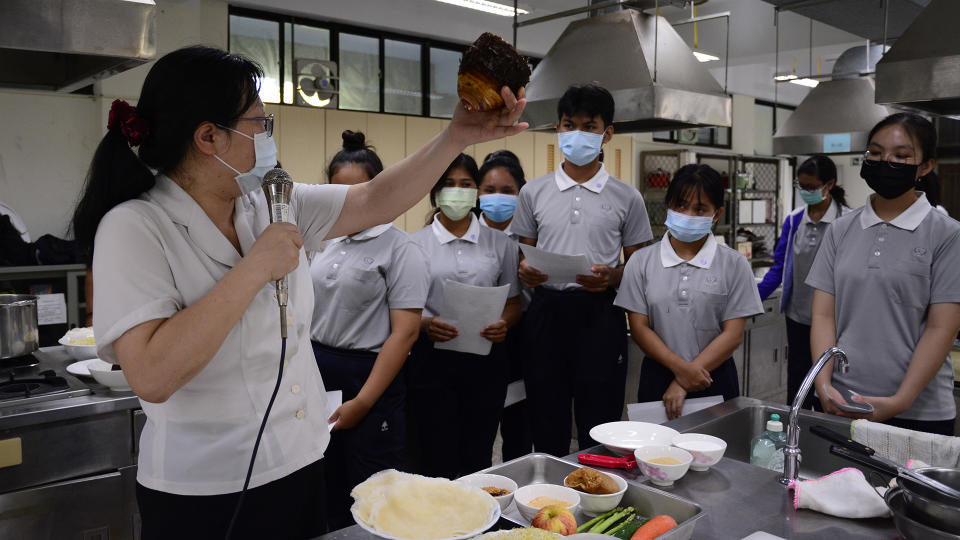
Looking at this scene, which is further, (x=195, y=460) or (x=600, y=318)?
(x=600, y=318)

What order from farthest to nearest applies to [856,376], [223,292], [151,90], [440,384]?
[440,384] < [856,376] < [151,90] < [223,292]

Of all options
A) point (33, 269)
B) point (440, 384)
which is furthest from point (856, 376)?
point (33, 269)

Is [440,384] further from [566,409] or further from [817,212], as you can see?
[817,212]

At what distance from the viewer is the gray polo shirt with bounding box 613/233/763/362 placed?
254 centimetres

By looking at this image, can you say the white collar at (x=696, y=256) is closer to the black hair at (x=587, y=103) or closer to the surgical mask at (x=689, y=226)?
the surgical mask at (x=689, y=226)

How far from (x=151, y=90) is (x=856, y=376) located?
215cm

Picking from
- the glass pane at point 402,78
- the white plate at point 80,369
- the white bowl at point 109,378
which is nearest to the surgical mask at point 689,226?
the white bowl at point 109,378

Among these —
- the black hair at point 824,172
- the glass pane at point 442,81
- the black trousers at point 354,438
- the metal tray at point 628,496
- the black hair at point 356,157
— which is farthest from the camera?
the glass pane at point 442,81

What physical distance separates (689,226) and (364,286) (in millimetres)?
1240

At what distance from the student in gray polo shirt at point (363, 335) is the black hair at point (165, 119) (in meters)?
1.16

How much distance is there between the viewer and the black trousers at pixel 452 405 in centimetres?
288

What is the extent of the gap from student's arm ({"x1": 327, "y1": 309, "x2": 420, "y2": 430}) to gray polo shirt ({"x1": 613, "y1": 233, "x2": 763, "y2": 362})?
0.86m

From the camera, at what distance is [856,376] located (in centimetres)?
220

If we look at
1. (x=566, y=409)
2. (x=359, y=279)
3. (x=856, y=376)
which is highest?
(x=359, y=279)
